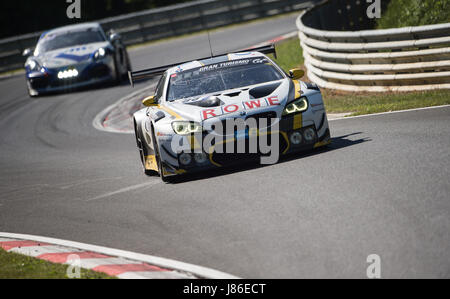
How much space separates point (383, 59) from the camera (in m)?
13.0

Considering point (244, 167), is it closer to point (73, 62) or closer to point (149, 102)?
point (149, 102)

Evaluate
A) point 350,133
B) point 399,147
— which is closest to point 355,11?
point 350,133

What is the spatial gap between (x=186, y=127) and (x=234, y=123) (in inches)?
21.1

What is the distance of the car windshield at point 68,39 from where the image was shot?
19.5m

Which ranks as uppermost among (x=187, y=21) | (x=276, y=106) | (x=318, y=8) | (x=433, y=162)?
(x=276, y=106)

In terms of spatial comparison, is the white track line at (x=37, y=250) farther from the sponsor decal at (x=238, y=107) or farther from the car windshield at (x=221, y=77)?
the car windshield at (x=221, y=77)

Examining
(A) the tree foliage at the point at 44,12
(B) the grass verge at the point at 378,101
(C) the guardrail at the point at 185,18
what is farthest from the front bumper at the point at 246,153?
(A) the tree foliage at the point at 44,12

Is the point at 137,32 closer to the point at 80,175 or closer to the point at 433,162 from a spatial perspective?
the point at 80,175

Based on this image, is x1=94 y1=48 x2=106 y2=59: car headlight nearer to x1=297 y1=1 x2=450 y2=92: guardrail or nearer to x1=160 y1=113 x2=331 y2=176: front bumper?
x1=297 y1=1 x2=450 y2=92: guardrail

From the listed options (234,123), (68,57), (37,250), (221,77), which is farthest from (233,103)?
(68,57)

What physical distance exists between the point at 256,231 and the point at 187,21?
1009 inches
